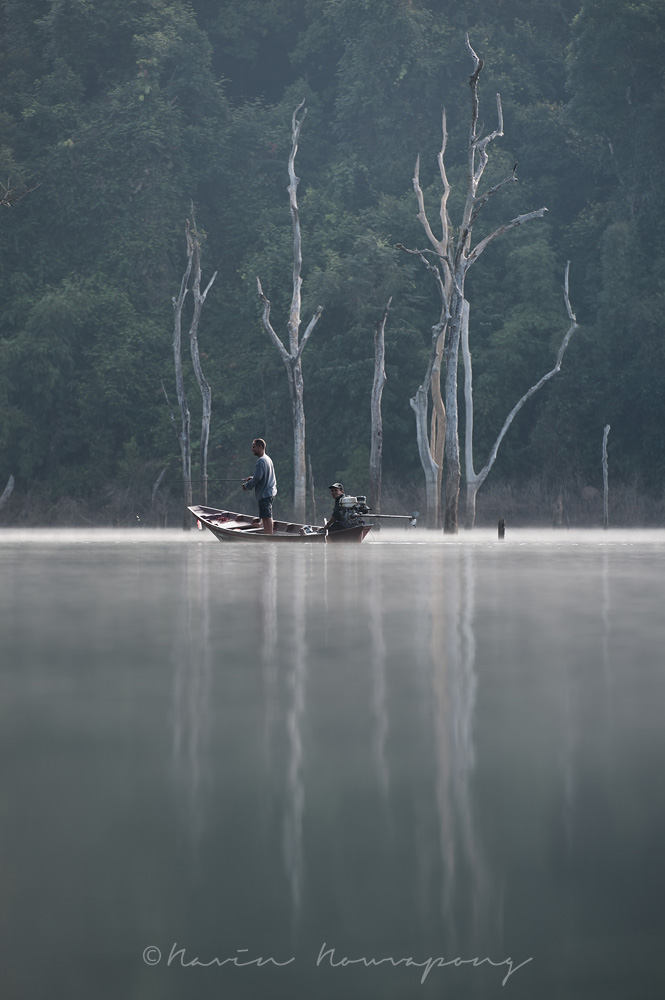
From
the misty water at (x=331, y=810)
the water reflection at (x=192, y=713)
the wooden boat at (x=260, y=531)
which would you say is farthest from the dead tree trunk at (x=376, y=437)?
the misty water at (x=331, y=810)

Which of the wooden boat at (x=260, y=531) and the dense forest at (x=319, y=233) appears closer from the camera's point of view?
the wooden boat at (x=260, y=531)

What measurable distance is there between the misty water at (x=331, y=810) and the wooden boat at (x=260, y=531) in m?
16.7

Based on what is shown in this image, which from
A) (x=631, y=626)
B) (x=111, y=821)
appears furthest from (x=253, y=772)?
(x=631, y=626)

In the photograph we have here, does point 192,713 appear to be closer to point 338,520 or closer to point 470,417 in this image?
point 338,520

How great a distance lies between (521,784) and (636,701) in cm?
219

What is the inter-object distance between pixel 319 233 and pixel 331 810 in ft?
152

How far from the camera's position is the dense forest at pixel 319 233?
46.3 m

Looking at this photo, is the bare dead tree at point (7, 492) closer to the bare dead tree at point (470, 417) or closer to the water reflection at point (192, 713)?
the bare dead tree at point (470, 417)

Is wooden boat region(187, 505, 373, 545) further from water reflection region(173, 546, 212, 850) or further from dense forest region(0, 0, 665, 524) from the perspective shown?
dense forest region(0, 0, 665, 524)

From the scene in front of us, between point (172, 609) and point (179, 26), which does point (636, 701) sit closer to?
point (172, 609)

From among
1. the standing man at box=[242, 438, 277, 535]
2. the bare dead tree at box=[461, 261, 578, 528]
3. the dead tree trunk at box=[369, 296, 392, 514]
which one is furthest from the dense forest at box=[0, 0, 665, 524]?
the standing man at box=[242, 438, 277, 535]

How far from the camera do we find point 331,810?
4801 millimetres

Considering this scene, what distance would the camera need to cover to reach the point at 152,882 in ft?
13.0

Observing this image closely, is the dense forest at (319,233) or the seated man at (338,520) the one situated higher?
the dense forest at (319,233)
